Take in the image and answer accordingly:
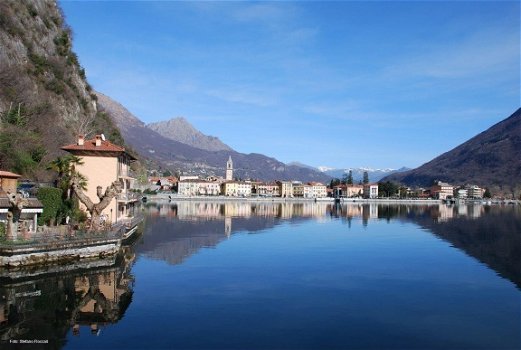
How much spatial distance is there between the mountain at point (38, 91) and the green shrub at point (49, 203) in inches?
393

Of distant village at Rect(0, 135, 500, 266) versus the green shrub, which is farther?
the green shrub

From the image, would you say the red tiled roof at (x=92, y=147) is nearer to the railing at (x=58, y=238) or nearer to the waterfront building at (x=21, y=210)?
the waterfront building at (x=21, y=210)

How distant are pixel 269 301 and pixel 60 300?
9.85 metres

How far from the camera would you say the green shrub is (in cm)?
3500

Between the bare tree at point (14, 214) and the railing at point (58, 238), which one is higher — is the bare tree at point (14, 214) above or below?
above

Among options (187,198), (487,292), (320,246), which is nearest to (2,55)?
(320,246)

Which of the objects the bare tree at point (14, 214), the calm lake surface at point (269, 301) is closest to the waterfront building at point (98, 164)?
the calm lake surface at point (269, 301)

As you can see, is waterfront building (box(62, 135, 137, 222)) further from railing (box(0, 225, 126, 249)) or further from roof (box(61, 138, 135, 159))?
railing (box(0, 225, 126, 249))

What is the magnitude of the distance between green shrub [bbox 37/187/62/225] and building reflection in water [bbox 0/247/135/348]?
7063mm

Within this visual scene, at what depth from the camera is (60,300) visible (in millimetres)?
22453

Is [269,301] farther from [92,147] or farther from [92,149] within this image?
[92,147]

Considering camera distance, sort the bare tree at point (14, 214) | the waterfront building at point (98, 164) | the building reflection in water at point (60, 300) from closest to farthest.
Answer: the building reflection in water at point (60, 300) → the bare tree at point (14, 214) → the waterfront building at point (98, 164)

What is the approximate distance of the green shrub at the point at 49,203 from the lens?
1378 inches

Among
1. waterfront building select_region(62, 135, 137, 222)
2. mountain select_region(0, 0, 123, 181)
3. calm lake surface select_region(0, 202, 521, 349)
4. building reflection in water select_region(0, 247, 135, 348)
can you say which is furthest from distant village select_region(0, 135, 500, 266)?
mountain select_region(0, 0, 123, 181)
